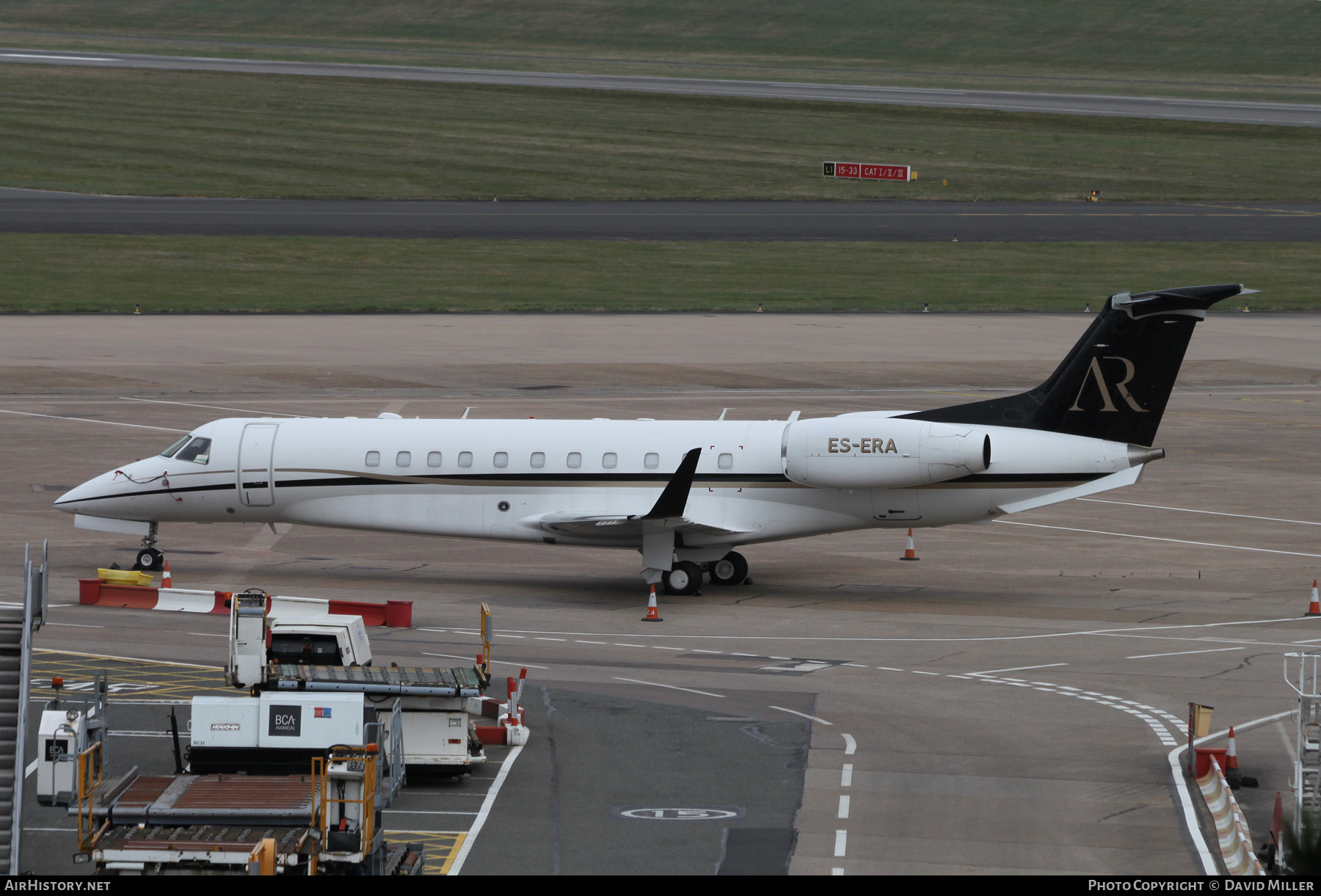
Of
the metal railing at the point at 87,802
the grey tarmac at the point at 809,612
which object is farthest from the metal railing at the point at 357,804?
the metal railing at the point at 87,802

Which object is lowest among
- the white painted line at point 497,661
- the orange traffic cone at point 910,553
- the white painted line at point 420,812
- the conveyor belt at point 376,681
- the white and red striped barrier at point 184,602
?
the white painted line at point 420,812

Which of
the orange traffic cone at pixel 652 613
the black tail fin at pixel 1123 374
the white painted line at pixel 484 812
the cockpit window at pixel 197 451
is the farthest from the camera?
the cockpit window at pixel 197 451

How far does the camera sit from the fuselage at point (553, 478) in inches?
1341

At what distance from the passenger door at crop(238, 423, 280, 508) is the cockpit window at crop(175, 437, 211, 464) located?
0.73 m

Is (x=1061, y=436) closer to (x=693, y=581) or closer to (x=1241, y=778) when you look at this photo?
(x=693, y=581)

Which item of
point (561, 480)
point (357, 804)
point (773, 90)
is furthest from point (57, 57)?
point (357, 804)

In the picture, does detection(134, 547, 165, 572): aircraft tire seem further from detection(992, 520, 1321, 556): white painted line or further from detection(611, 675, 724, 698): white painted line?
detection(992, 520, 1321, 556): white painted line

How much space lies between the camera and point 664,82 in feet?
523

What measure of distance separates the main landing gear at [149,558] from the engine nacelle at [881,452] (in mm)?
13751

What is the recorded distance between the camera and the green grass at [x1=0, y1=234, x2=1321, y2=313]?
77875 millimetres

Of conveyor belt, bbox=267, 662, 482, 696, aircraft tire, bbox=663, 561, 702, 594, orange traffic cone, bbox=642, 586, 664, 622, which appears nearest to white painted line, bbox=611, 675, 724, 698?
orange traffic cone, bbox=642, 586, 664, 622

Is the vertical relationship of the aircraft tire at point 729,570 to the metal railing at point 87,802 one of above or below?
above

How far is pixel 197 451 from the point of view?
120 ft

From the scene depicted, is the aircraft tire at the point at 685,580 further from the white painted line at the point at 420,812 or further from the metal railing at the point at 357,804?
the metal railing at the point at 357,804
